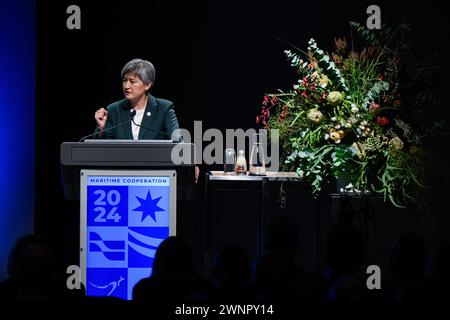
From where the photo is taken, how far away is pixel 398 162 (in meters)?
4.18

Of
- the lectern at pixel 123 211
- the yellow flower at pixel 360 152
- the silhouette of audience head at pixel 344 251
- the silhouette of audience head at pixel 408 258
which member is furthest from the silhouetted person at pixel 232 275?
the yellow flower at pixel 360 152

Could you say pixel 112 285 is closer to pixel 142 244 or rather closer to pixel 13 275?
pixel 142 244

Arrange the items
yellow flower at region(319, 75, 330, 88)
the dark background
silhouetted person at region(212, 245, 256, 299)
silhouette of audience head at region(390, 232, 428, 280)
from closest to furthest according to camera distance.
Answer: silhouetted person at region(212, 245, 256, 299)
silhouette of audience head at region(390, 232, 428, 280)
yellow flower at region(319, 75, 330, 88)
the dark background

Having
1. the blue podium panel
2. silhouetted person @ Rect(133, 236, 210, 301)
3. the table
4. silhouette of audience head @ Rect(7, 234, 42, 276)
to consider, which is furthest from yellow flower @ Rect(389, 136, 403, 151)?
silhouette of audience head @ Rect(7, 234, 42, 276)

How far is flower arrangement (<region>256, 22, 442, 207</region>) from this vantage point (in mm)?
4203

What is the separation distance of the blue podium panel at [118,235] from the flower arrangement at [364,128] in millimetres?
1010

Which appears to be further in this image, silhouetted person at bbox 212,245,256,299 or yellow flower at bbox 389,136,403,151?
yellow flower at bbox 389,136,403,151

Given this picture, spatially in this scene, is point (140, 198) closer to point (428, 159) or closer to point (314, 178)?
point (314, 178)

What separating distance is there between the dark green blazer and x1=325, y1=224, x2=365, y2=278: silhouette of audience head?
222 cm

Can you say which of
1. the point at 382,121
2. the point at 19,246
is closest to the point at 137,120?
the point at 382,121

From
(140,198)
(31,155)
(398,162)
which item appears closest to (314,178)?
(398,162)

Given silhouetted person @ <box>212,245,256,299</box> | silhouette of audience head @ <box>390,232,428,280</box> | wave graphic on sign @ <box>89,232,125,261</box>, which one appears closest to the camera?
silhouetted person @ <box>212,245,256,299</box>

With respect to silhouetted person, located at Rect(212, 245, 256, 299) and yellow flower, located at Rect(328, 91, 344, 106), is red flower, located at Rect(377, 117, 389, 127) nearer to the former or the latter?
yellow flower, located at Rect(328, 91, 344, 106)

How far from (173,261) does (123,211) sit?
1064 millimetres
